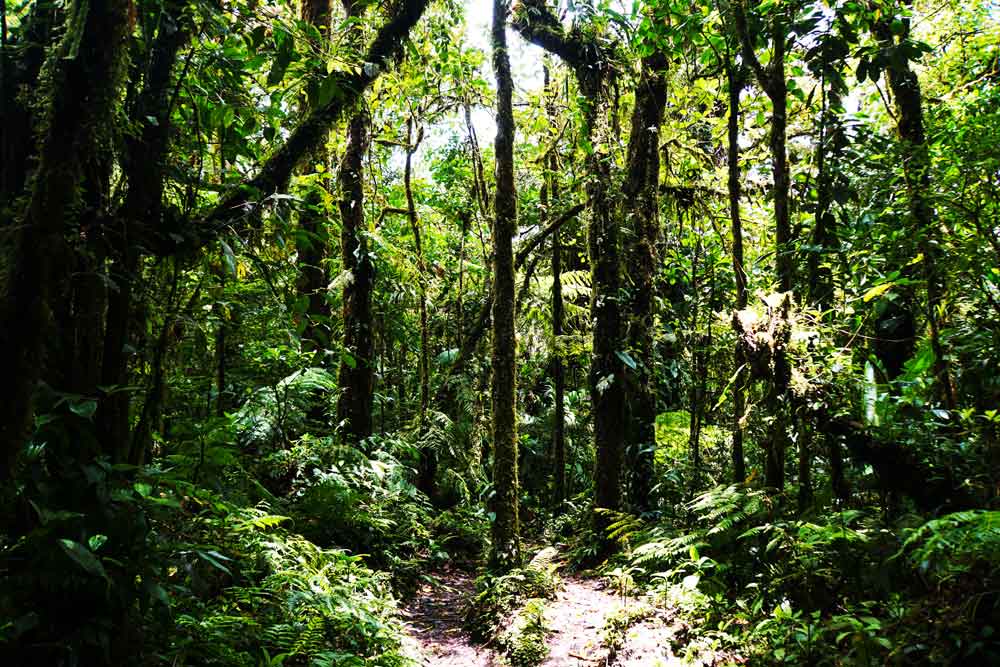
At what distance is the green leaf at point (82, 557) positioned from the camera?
2199 mm

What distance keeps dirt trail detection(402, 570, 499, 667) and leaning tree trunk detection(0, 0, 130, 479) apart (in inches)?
156

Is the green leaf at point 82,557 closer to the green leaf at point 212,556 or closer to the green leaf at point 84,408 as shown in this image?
the green leaf at point 84,408

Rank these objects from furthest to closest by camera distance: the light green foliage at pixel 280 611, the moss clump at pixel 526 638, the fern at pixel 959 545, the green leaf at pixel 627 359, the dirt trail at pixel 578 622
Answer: the green leaf at pixel 627 359, the moss clump at pixel 526 638, the dirt trail at pixel 578 622, the fern at pixel 959 545, the light green foliage at pixel 280 611

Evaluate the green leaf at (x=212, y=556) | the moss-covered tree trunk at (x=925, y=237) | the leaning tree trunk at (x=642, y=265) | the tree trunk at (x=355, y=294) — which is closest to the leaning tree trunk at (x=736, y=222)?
the moss-covered tree trunk at (x=925, y=237)

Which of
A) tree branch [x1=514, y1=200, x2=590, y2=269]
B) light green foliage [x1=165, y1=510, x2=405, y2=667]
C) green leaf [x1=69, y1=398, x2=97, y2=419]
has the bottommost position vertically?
light green foliage [x1=165, y1=510, x2=405, y2=667]

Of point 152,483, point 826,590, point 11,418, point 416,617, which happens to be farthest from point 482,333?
point 11,418

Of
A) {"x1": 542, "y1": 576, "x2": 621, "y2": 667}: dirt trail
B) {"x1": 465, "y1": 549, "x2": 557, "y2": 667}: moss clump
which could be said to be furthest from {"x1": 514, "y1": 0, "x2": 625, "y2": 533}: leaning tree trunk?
{"x1": 465, "y1": 549, "x2": 557, "y2": 667}: moss clump

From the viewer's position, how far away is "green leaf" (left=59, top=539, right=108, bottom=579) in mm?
2199

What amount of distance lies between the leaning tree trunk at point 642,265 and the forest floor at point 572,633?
Answer: 1844 mm

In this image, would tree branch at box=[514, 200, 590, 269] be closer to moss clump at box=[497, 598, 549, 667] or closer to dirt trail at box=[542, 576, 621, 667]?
dirt trail at box=[542, 576, 621, 667]

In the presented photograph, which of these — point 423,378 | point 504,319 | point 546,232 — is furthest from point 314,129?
point 423,378

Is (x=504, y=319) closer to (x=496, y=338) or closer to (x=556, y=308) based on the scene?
(x=496, y=338)

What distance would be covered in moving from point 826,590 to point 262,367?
7.55 meters

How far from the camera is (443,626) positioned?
6629 mm
